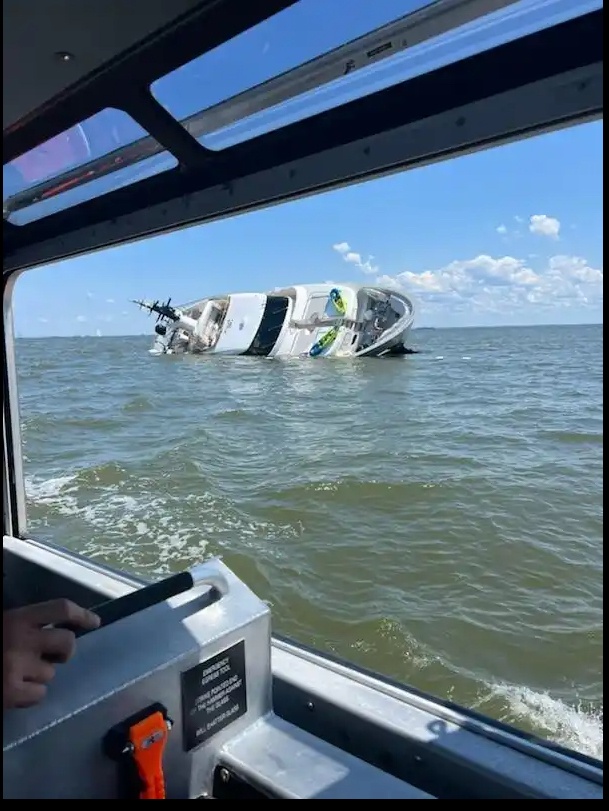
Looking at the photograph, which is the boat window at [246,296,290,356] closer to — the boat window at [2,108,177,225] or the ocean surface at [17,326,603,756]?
the ocean surface at [17,326,603,756]

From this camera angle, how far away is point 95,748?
108 centimetres

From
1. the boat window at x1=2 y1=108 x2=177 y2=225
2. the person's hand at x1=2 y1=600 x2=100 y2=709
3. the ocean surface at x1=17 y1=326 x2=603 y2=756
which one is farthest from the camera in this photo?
the ocean surface at x1=17 y1=326 x2=603 y2=756

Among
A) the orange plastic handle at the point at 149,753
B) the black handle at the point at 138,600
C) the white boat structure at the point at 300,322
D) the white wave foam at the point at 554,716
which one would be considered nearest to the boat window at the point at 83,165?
the black handle at the point at 138,600

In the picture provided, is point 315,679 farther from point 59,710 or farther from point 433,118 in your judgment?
point 433,118

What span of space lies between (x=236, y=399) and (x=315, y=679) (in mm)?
13134

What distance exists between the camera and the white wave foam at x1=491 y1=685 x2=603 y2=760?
280 cm

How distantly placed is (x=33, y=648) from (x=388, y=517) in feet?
17.6

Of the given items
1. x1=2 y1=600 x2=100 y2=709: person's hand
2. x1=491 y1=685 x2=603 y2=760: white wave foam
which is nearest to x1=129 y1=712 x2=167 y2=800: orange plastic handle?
x1=2 y1=600 x2=100 y2=709: person's hand

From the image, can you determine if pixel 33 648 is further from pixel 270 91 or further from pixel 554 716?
pixel 554 716

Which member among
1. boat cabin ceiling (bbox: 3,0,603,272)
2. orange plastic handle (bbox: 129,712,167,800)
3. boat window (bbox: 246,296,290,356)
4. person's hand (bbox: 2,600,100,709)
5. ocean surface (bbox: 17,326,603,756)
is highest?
boat window (bbox: 246,296,290,356)

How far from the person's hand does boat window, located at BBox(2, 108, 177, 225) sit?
1099 millimetres

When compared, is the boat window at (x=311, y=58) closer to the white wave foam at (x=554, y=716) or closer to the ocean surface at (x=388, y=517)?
the ocean surface at (x=388, y=517)

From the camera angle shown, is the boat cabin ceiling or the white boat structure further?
the white boat structure

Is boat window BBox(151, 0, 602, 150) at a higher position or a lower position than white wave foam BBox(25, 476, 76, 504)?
higher
